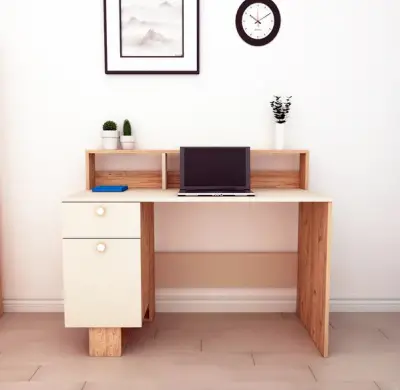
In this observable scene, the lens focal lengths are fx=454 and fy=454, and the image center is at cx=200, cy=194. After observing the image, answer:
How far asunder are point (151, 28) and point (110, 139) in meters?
0.69

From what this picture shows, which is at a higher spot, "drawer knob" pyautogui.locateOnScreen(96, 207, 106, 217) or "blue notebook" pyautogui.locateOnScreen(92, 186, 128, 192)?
"blue notebook" pyautogui.locateOnScreen(92, 186, 128, 192)

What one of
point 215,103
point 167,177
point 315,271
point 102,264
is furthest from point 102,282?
point 215,103

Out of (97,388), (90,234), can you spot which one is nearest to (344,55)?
(90,234)

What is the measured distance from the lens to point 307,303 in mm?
2508

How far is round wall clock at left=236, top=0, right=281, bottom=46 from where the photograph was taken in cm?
264

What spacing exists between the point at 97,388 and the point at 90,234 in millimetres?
661

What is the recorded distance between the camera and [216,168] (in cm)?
242

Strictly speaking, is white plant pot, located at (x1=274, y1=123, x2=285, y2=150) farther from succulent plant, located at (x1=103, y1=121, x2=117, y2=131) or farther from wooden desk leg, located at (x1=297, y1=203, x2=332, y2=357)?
succulent plant, located at (x1=103, y1=121, x2=117, y2=131)

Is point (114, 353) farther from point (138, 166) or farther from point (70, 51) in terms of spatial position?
point (70, 51)

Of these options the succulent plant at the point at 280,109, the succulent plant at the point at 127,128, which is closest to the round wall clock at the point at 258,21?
the succulent plant at the point at 280,109

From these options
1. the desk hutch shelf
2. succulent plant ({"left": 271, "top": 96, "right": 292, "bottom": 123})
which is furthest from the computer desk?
succulent plant ({"left": 271, "top": 96, "right": 292, "bottom": 123})

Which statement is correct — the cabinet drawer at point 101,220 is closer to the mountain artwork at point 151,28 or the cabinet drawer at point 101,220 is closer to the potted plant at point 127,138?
the potted plant at point 127,138

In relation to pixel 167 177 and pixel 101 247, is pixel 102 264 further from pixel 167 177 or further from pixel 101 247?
pixel 167 177

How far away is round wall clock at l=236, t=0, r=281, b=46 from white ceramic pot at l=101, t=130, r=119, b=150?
3.08ft
